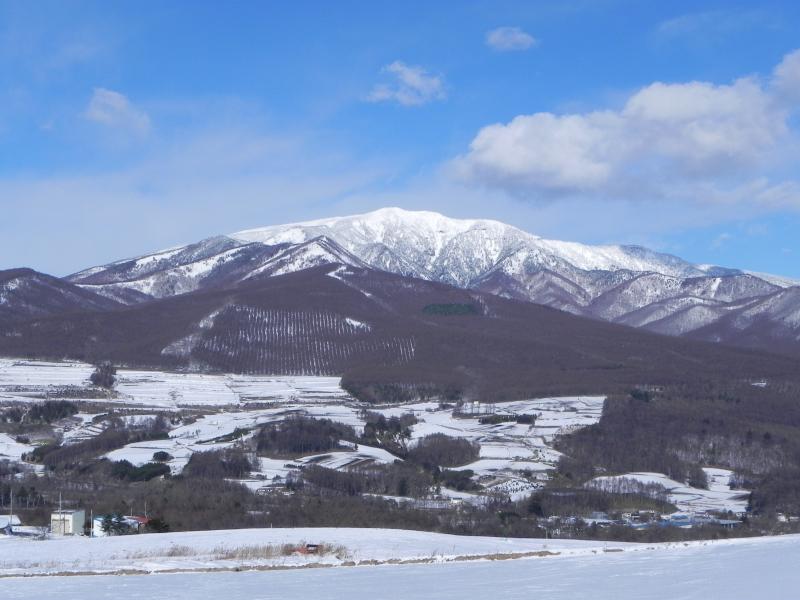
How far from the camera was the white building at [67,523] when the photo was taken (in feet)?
143

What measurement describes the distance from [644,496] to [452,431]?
85.3ft

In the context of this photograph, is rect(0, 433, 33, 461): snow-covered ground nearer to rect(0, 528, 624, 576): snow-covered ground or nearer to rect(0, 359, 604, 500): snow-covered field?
rect(0, 359, 604, 500): snow-covered field

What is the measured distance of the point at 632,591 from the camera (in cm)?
2428

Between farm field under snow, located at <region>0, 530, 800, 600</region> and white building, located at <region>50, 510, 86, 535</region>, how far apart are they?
46.6 feet

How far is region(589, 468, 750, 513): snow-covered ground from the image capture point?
62084mm

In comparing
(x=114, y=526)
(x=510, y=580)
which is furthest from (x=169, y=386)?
(x=510, y=580)

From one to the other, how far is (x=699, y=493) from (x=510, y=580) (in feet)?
139

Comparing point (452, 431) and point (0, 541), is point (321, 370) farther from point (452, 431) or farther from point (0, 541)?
point (0, 541)

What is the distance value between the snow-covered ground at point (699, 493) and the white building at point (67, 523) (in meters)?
30.7

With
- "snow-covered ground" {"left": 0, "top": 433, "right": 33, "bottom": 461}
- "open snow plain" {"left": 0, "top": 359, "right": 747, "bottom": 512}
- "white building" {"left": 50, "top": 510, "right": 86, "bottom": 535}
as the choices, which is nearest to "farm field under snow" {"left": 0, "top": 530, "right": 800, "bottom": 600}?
"white building" {"left": 50, "top": 510, "right": 86, "bottom": 535}

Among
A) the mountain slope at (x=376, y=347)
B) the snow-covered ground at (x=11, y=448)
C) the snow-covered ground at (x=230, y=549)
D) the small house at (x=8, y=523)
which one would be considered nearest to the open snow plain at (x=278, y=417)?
the snow-covered ground at (x=11, y=448)

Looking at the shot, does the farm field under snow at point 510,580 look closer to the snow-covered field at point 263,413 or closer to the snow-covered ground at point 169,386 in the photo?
the snow-covered field at point 263,413

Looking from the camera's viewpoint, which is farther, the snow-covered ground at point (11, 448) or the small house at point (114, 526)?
the snow-covered ground at point (11, 448)

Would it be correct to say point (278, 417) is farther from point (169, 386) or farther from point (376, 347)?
point (376, 347)
